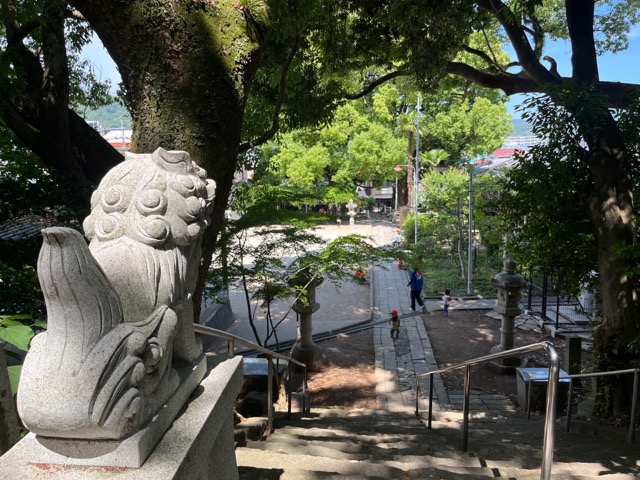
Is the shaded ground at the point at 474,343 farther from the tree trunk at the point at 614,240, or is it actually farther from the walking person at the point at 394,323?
the tree trunk at the point at 614,240

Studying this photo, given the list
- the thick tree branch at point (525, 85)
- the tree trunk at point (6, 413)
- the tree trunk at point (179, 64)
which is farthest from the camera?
the thick tree branch at point (525, 85)

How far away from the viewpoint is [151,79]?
158 inches

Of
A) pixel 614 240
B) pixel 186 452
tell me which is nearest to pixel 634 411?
pixel 614 240

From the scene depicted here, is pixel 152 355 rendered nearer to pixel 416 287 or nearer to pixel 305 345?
pixel 305 345

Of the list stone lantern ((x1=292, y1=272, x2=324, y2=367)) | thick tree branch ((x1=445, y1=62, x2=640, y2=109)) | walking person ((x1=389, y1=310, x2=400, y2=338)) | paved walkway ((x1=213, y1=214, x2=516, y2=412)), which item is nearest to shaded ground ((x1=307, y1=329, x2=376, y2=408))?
paved walkway ((x1=213, y1=214, x2=516, y2=412))

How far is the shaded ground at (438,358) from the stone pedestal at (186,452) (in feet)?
21.1

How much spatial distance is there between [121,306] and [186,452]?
674mm

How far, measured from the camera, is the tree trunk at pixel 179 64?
3.93 m

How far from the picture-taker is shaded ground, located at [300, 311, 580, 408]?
30.9ft

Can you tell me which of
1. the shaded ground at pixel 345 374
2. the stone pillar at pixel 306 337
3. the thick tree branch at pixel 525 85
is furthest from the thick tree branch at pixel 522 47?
the shaded ground at pixel 345 374

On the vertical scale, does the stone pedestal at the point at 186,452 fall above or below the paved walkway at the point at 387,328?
above

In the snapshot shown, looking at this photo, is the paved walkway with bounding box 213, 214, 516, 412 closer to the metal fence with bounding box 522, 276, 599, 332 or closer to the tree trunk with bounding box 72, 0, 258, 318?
the metal fence with bounding box 522, 276, 599, 332

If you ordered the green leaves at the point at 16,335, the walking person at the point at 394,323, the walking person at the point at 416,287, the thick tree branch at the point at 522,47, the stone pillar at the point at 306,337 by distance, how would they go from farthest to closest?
the walking person at the point at 416,287 → the walking person at the point at 394,323 → the stone pillar at the point at 306,337 → the thick tree branch at the point at 522,47 → the green leaves at the point at 16,335

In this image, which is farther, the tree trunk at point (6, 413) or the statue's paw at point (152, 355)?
the tree trunk at point (6, 413)
